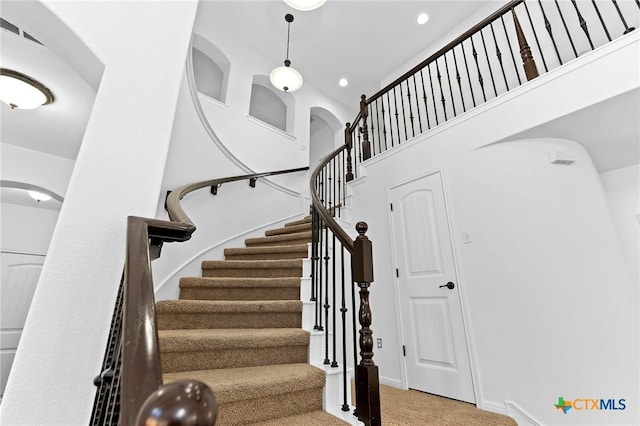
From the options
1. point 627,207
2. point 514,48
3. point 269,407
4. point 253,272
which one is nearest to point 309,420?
point 269,407

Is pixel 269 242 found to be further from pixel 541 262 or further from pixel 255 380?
pixel 541 262

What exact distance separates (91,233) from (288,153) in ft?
12.7

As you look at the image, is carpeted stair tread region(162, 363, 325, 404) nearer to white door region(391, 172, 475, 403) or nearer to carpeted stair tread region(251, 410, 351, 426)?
carpeted stair tread region(251, 410, 351, 426)

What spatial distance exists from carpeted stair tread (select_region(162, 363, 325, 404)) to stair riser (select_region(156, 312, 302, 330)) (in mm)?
376

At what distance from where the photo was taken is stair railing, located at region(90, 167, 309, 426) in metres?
0.32

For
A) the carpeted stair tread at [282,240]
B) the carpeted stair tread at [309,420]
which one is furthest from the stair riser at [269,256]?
the carpeted stair tread at [309,420]

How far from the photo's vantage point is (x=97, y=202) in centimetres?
127

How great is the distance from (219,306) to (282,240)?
1.42m

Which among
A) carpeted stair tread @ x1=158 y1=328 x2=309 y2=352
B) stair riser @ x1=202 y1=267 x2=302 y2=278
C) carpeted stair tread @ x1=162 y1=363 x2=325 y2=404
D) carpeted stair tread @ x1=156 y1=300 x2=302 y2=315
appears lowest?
carpeted stair tread @ x1=162 y1=363 x2=325 y2=404

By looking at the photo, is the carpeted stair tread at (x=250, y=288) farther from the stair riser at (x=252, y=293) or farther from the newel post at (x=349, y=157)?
the newel post at (x=349, y=157)

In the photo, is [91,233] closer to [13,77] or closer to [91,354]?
[91,354]

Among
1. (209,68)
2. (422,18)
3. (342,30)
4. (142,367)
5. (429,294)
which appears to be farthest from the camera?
(209,68)

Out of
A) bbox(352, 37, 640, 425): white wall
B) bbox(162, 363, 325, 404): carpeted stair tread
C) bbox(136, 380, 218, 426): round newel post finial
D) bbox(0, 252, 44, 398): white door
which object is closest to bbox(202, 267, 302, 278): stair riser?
bbox(162, 363, 325, 404): carpeted stair tread

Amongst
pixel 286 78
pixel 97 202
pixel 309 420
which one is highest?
pixel 286 78
